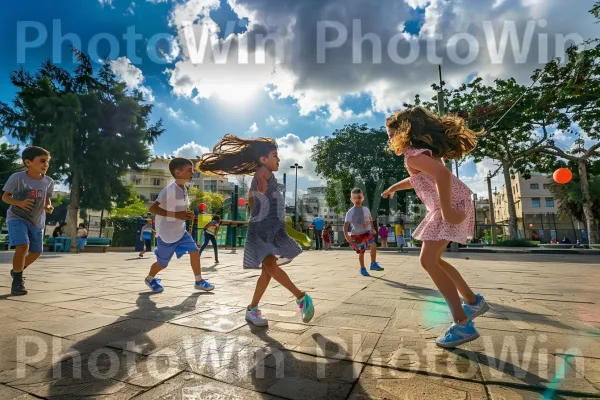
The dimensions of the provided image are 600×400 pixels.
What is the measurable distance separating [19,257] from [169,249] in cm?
166

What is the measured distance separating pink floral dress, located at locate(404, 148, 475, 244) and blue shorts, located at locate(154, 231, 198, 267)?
2874 mm

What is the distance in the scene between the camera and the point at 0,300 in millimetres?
3346

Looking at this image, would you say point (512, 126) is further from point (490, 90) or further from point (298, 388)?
point (298, 388)

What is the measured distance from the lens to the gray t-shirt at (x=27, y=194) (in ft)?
12.8

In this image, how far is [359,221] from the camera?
6602 millimetres

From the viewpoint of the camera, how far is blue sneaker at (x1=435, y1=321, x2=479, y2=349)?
6.40 feet

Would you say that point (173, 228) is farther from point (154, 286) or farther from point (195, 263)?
point (154, 286)

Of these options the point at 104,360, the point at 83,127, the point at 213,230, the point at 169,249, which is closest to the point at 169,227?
the point at 169,249

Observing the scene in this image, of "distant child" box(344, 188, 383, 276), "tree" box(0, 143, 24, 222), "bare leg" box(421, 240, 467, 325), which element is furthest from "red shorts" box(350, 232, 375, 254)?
"tree" box(0, 143, 24, 222)

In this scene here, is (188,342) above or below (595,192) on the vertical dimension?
below

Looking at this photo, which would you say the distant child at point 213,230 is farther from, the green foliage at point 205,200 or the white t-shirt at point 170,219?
the green foliage at point 205,200

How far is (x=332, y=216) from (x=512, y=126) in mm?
72251

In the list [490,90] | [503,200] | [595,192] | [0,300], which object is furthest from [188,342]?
[503,200]

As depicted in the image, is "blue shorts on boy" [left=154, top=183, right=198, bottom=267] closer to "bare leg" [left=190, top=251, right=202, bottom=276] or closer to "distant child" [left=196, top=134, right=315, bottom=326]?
"bare leg" [left=190, top=251, right=202, bottom=276]
